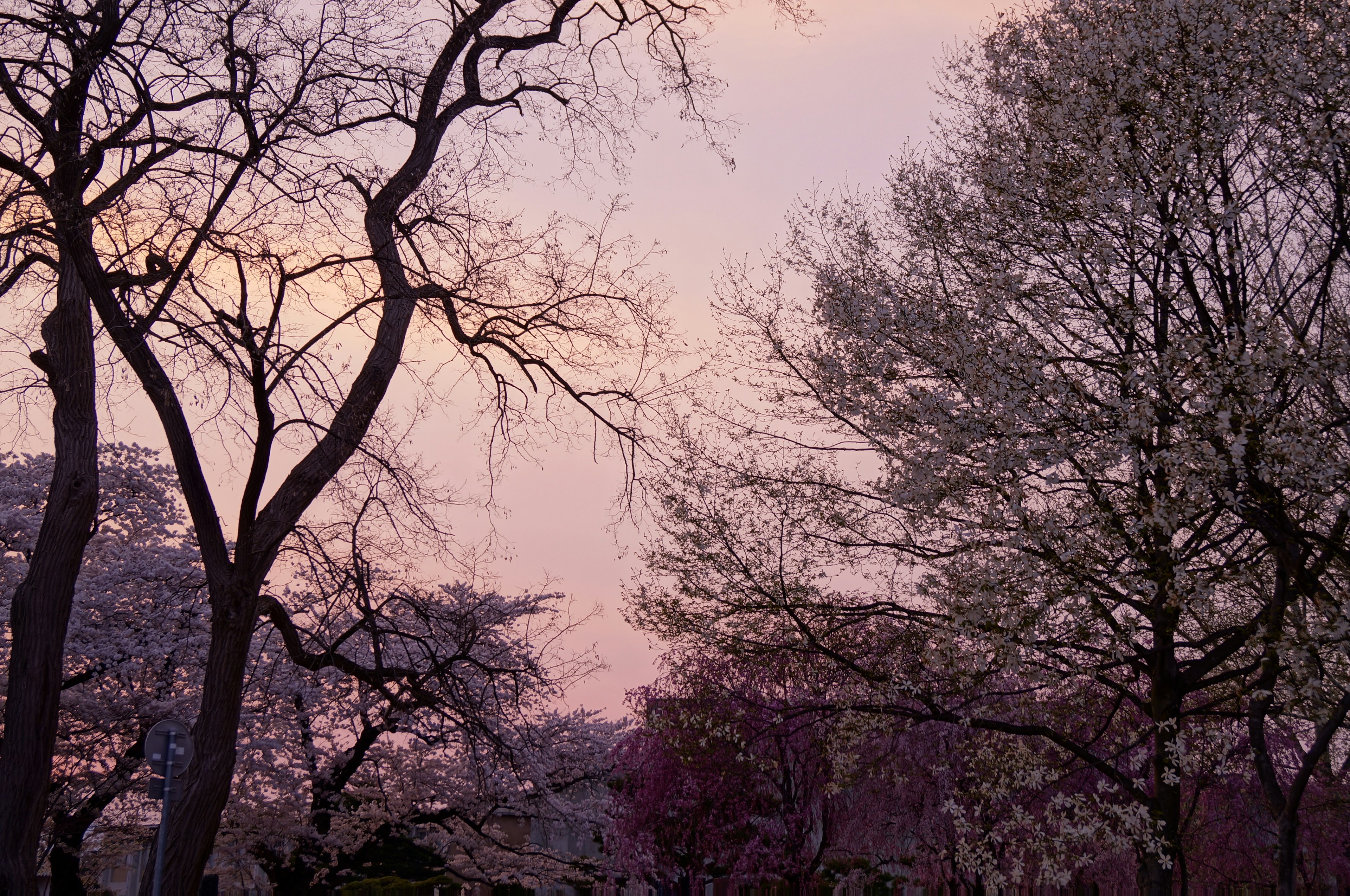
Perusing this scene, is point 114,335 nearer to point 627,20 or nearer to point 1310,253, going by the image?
point 627,20

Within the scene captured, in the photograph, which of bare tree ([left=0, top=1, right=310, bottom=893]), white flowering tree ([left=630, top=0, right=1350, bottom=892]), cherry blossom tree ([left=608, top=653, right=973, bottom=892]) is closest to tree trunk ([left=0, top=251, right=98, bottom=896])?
bare tree ([left=0, top=1, right=310, bottom=893])

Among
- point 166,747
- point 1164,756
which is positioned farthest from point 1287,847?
point 166,747

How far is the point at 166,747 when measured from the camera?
10898 millimetres

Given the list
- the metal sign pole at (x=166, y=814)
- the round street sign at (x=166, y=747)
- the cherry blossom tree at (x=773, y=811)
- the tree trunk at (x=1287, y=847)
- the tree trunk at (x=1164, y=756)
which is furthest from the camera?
the cherry blossom tree at (x=773, y=811)

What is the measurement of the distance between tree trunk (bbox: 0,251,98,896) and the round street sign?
1.02 meters

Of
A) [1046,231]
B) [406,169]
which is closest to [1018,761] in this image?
[1046,231]

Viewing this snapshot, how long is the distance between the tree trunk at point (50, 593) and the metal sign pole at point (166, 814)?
1.07m

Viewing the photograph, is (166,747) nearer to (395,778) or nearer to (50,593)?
(50,593)

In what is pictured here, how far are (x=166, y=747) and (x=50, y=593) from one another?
210cm

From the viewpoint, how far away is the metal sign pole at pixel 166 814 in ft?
29.4

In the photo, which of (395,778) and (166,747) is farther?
(395,778)

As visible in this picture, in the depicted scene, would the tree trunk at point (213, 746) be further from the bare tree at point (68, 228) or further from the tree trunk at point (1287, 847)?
the tree trunk at point (1287, 847)

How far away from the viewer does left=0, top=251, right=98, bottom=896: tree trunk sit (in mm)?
9445

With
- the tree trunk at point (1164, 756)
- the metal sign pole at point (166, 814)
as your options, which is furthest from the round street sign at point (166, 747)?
the tree trunk at point (1164, 756)
